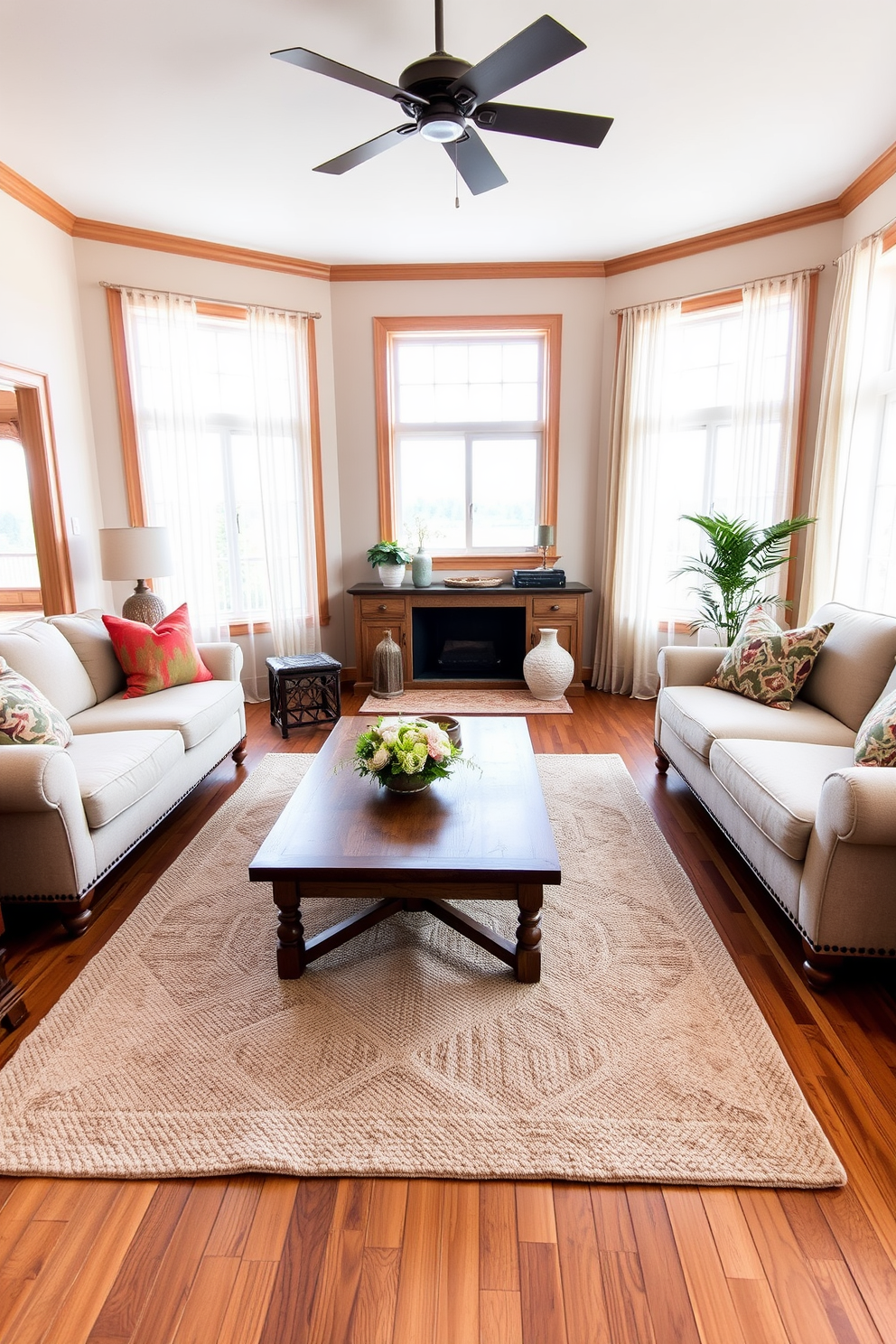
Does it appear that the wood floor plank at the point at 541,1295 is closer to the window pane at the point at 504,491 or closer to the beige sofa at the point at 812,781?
the beige sofa at the point at 812,781

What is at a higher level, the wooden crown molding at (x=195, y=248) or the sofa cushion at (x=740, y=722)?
the wooden crown molding at (x=195, y=248)

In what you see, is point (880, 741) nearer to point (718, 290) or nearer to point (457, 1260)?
point (457, 1260)

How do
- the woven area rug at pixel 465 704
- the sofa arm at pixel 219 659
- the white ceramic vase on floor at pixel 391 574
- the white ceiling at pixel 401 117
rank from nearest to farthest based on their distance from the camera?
the white ceiling at pixel 401 117 → the sofa arm at pixel 219 659 → the woven area rug at pixel 465 704 → the white ceramic vase on floor at pixel 391 574

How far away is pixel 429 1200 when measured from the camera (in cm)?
142

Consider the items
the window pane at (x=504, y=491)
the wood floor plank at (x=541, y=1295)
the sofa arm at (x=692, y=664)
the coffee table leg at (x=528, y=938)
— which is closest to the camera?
the wood floor plank at (x=541, y=1295)

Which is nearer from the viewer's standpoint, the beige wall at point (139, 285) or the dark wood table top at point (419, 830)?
the dark wood table top at point (419, 830)

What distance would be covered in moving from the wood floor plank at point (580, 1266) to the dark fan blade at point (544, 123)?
3.01 metres

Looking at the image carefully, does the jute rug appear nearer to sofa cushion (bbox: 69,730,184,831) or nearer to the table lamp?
sofa cushion (bbox: 69,730,184,831)

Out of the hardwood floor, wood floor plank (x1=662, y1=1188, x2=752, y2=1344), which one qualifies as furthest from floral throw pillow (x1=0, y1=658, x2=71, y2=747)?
wood floor plank (x1=662, y1=1188, x2=752, y2=1344)

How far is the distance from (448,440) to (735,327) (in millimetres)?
2092

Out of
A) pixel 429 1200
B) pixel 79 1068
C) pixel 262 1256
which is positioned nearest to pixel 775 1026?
pixel 429 1200

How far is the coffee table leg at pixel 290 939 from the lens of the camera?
1.96m

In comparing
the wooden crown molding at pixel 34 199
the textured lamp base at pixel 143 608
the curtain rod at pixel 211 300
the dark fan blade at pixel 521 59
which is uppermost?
the wooden crown molding at pixel 34 199

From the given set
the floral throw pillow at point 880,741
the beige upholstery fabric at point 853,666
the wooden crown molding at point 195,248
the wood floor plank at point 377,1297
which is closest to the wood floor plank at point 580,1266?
the wood floor plank at point 377,1297
